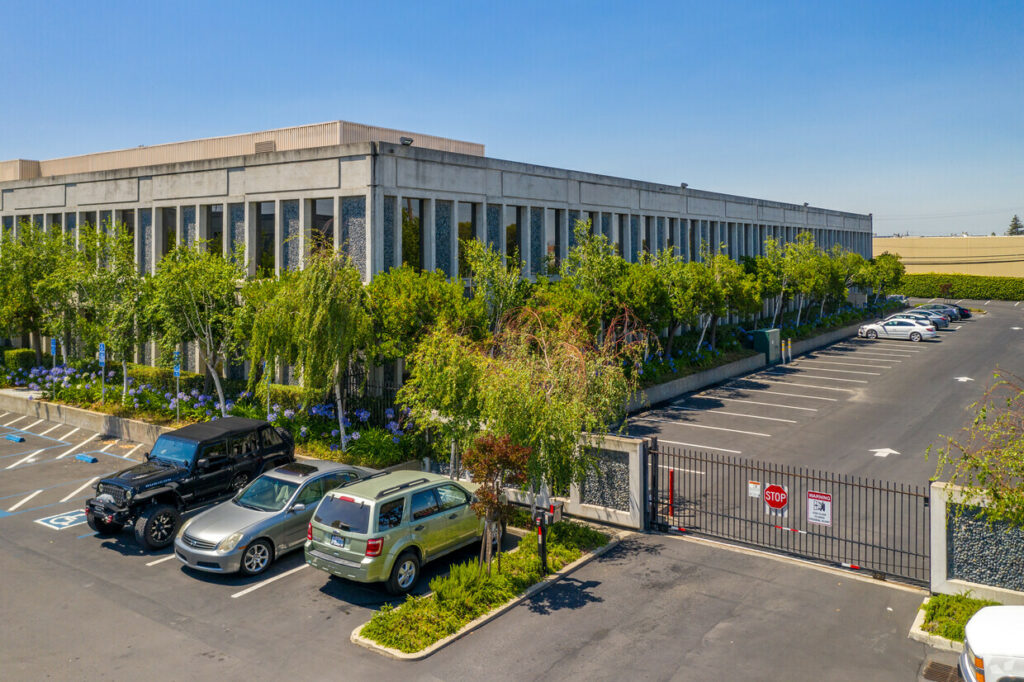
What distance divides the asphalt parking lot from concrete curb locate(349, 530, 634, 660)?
360 inches

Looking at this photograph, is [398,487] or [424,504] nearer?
[398,487]

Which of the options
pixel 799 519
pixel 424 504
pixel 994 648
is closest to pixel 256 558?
pixel 424 504

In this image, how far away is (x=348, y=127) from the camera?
30.9 m

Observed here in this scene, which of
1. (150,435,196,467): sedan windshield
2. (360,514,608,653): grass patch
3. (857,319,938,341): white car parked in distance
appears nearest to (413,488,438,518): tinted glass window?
(360,514,608,653): grass patch

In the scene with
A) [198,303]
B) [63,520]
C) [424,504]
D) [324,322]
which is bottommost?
[63,520]

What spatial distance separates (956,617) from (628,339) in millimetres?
22842

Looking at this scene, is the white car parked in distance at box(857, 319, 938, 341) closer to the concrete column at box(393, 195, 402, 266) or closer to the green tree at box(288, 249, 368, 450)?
the concrete column at box(393, 195, 402, 266)

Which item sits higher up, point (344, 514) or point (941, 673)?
point (344, 514)

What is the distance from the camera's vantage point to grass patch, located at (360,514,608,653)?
445 inches

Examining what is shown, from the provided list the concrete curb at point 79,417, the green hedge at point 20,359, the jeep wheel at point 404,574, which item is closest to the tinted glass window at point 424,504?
the jeep wheel at point 404,574

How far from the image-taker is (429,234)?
2581 cm

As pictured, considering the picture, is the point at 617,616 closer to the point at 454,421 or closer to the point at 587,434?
the point at 587,434

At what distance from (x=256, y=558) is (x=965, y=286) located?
290ft

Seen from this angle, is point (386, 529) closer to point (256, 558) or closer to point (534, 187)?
point (256, 558)
